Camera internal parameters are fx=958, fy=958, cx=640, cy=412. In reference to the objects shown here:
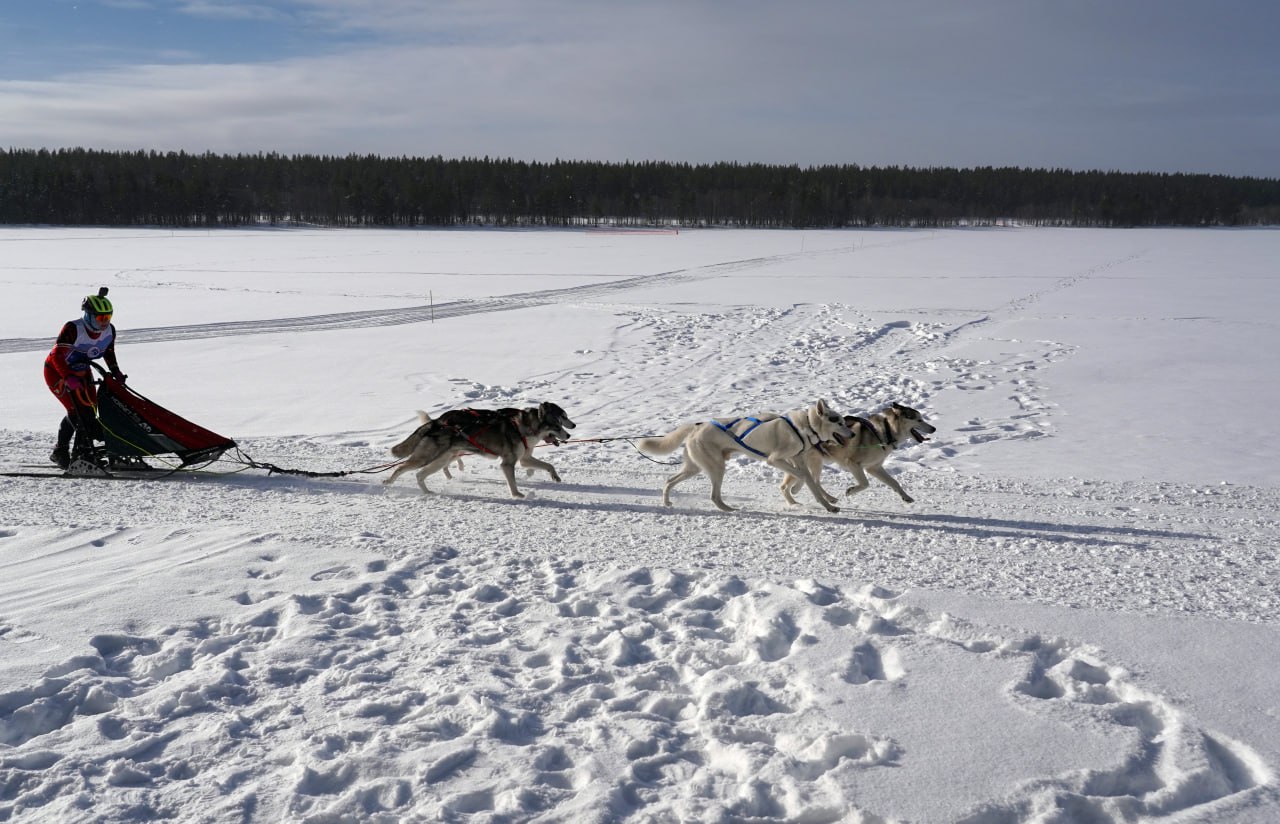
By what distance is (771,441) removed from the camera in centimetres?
655

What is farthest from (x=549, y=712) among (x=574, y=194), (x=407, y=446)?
(x=574, y=194)

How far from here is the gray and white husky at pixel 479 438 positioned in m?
6.98

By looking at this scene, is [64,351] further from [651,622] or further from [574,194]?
[574,194]

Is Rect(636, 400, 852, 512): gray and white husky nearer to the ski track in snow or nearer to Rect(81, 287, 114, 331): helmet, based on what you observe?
the ski track in snow

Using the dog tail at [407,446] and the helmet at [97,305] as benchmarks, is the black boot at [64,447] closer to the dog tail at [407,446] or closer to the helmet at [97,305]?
the helmet at [97,305]

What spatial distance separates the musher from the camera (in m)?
7.17

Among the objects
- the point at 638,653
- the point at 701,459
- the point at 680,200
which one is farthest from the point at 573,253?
the point at 680,200

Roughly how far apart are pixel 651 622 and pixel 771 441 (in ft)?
7.62

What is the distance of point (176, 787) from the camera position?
318 cm

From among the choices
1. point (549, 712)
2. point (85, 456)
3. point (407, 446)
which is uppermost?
point (407, 446)

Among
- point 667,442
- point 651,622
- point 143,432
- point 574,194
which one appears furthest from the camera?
point 574,194

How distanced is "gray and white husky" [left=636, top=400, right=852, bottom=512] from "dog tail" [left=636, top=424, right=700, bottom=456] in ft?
0.27

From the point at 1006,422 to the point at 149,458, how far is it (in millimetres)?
7866

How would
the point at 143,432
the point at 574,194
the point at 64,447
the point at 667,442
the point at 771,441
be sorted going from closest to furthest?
the point at 771,441, the point at 667,442, the point at 143,432, the point at 64,447, the point at 574,194
